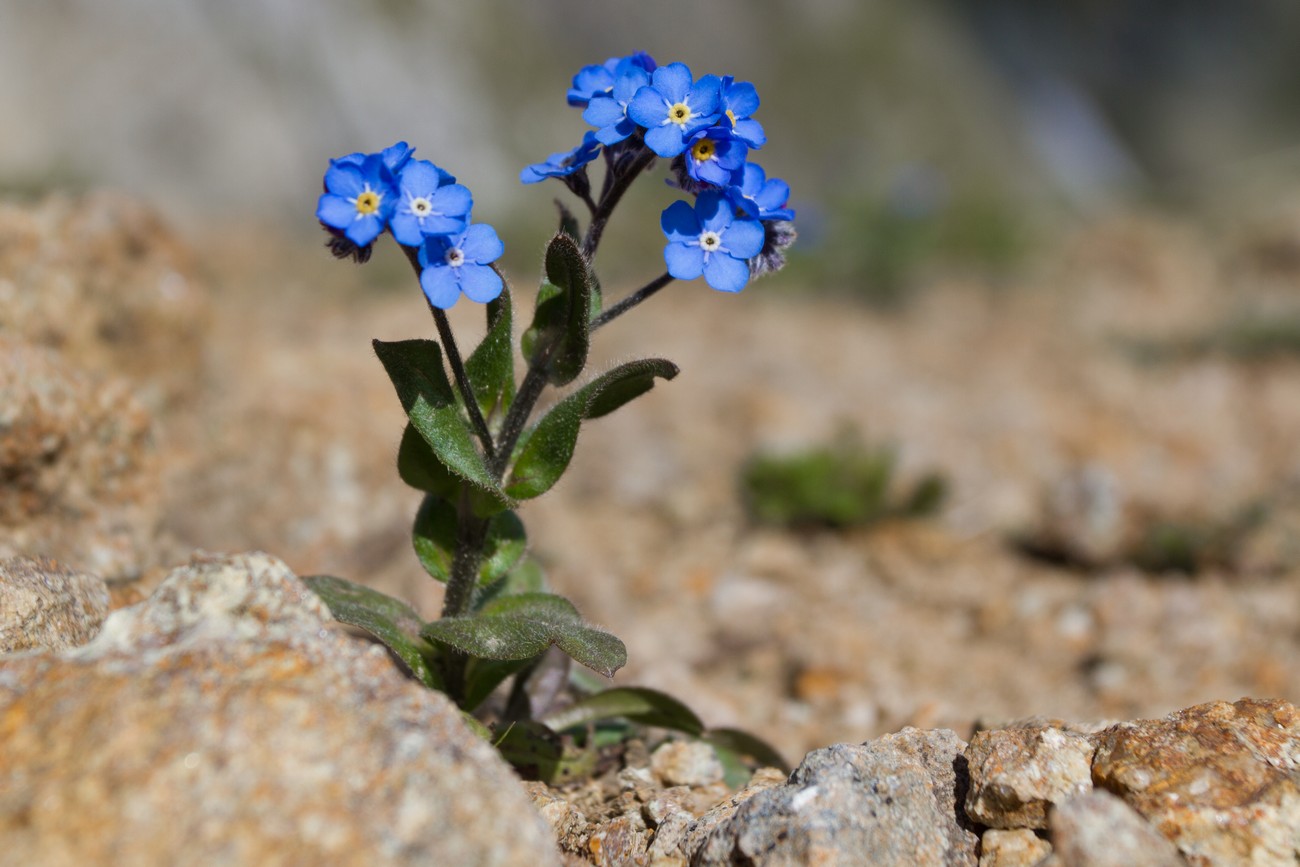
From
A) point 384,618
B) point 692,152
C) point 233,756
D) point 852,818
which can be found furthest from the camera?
point 384,618

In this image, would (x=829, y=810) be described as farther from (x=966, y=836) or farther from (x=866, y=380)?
(x=866, y=380)

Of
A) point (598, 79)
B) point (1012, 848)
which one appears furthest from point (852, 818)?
point (598, 79)

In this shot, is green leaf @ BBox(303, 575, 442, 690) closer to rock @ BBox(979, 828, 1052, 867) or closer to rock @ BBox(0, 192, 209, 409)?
rock @ BBox(979, 828, 1052, 867)

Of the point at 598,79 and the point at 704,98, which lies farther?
the point at 598,79

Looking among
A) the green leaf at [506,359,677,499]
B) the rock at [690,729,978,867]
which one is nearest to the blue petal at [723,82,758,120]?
the green leaf at [506,359,677,499]

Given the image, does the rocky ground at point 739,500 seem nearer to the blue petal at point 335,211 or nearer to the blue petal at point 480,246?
the blue petal at point 480,246

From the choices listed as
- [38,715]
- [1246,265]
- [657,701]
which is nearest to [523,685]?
[657,701]

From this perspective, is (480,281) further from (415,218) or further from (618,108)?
(618,108)
